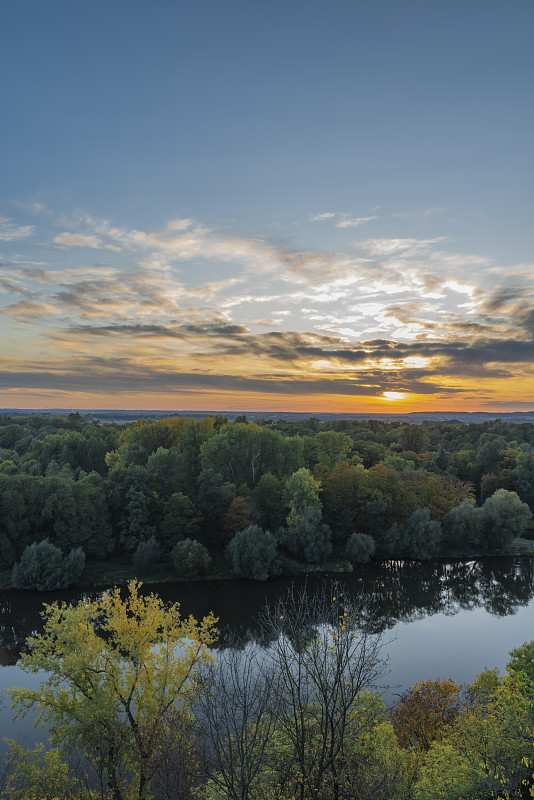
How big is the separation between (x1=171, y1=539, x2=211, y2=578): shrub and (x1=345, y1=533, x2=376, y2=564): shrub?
1518 centimetres

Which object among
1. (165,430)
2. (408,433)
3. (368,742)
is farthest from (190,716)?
(408,433)

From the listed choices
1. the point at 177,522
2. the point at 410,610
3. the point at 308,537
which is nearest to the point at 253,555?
the point at 308,537

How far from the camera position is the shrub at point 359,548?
4628 centimetres

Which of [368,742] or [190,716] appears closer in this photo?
[368,742]

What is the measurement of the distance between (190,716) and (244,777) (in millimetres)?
7097

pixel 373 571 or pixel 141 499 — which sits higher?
pixel 141 499

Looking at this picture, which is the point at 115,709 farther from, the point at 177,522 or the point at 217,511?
the point at 217,511

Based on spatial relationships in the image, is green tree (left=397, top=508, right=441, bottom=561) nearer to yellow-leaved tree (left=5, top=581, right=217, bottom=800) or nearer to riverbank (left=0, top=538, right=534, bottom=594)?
riverbank (left=0, top=538, right=534, bottom=594)

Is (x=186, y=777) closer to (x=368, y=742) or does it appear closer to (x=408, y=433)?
(x=368, y=742)

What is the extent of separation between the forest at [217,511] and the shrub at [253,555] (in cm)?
10

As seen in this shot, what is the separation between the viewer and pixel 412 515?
49.3 metres

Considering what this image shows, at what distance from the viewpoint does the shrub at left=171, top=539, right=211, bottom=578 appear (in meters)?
41.4

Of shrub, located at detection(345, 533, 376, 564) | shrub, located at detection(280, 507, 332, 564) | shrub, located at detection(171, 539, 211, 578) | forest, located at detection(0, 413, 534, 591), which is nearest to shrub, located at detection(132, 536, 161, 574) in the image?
forest, located at detection(0, 413, 534, 591)

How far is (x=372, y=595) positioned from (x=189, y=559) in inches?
682
